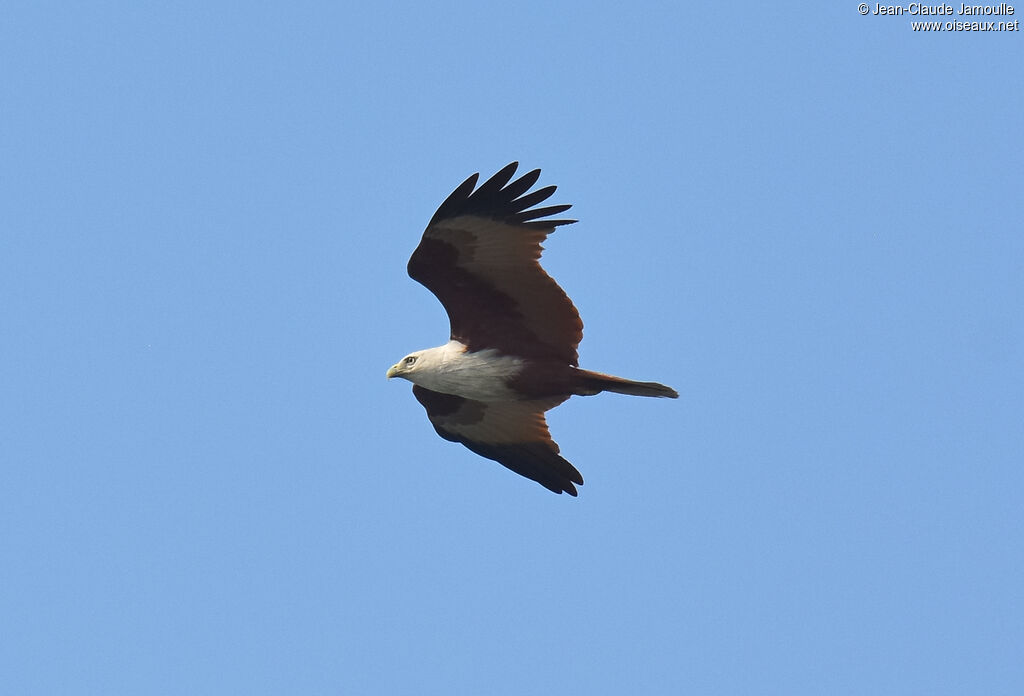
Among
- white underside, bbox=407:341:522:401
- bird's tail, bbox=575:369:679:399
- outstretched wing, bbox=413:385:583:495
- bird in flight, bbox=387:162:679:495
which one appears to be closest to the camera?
bird's tail, bbox=575:369:679:399

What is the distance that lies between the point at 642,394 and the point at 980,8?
6.99m

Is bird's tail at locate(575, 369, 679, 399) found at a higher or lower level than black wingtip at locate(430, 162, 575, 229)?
lower

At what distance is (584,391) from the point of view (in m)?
17.5

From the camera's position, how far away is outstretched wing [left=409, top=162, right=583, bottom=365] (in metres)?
16.8

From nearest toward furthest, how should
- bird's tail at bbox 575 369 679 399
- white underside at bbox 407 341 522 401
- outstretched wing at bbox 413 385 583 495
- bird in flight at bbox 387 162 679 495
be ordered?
bird's tail at bbox 575 369 679 399
bird in flight at bbox 387 162 679 495
white underside at bbox 407 341 522 401
outstretched wing at bbox 413 385 583 495

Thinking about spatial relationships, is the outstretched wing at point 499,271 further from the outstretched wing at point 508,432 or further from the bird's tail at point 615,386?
the outstretched wing at point 508,432

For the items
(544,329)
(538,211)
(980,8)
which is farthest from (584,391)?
(980,8)

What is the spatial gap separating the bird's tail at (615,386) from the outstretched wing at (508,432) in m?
0.98

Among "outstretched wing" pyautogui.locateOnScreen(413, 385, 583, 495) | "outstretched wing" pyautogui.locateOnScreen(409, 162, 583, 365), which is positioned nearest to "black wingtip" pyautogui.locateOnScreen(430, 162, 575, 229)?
"outstretched wing" pyautogui.locateOnScreen(409, 162, 583, 365)

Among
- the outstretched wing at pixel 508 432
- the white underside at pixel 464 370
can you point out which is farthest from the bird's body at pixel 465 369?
the outstretched wing at pixel 508 432

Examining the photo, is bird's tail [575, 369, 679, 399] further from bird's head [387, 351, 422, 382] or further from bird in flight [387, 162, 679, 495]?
bird's head [387, 351, 422, 382]

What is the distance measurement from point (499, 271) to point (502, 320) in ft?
1.97

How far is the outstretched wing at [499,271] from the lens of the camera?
55.1 ft

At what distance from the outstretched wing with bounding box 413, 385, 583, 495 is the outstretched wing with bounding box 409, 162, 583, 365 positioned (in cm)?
102
